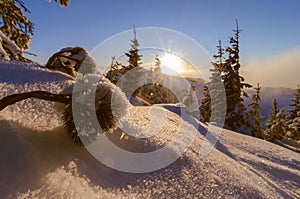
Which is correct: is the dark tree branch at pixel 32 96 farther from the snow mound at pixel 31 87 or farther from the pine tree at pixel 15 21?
the pine tree at pixel 15 21

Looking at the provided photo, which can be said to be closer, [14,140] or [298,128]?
[14,140]

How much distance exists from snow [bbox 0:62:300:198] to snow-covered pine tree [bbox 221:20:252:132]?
906 inches

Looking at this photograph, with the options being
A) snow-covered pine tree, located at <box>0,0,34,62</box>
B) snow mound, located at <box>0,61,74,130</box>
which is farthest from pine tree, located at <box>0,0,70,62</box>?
snow mound, located at <box>0,61,74,130</box>

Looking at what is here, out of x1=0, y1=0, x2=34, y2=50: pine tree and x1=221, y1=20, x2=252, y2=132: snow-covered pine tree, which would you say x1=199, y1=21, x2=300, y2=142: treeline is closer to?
x1=221, y1=20, x2=252, y2=132: snow-covered pine tree

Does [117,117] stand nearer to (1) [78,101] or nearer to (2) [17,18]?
(1) [78,101]

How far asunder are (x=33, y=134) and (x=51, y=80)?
602 millimetres

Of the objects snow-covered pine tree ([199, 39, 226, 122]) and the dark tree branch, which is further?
snow-covered pine tree ([199, 39, 226, 122])

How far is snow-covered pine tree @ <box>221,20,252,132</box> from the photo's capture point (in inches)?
941

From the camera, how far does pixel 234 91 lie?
24.9 metres

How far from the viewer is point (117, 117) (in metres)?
1.59

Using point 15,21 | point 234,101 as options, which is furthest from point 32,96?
point 234,101

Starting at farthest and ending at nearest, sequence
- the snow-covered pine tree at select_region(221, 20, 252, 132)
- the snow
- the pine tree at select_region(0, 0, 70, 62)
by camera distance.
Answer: the snow-covered pine tree at select_region(221, 20, 252, 132)
the pine tree at select_region(0, 0, 70, 62)
the snow

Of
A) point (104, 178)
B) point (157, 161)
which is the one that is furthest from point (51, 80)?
point (157, 161)

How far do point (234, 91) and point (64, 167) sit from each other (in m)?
25.3
